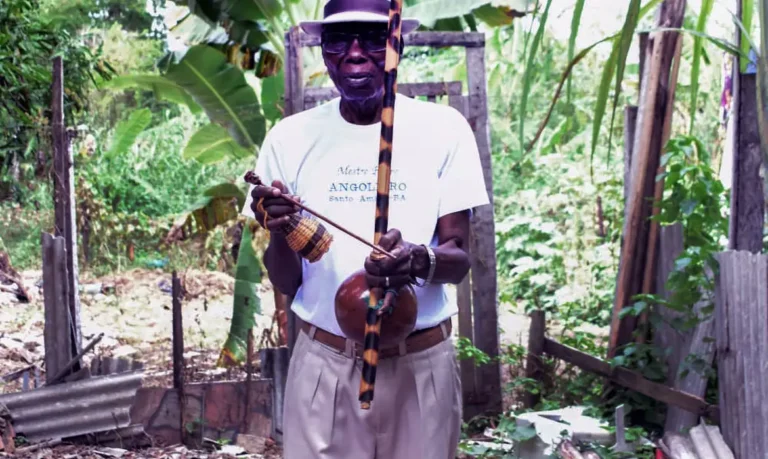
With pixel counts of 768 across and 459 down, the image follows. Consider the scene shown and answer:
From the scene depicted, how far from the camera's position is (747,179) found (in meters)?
4.33

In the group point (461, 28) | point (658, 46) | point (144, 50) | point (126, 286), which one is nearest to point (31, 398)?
point (658, 46)

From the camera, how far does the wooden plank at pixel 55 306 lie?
5312 mm

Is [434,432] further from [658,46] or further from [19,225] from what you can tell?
[19,225]

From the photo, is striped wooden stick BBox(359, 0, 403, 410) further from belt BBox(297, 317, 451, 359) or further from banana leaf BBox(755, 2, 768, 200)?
banana leaf BBox(755, 2, 768, 200)

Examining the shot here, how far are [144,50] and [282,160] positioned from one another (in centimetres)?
1127

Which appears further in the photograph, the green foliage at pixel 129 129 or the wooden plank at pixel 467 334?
the green foliage at pixel 129 129

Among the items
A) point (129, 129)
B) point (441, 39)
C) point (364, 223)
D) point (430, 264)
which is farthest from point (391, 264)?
point (129, 129)

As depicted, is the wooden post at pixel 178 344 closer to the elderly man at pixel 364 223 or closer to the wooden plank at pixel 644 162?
the wooden plank at pixel 644 162

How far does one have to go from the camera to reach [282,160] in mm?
2678

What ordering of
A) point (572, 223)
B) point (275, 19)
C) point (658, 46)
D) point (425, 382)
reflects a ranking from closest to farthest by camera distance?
point (425, 382) < point (658, 46) < point (275, 19) < point (572, 223)

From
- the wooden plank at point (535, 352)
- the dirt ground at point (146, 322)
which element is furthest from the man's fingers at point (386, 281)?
the dirt ground at point (146, 322)

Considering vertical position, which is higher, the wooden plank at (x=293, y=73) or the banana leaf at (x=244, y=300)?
the wooden plank at (x=293, y=73)

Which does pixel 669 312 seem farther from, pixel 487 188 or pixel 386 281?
pixel 386 281

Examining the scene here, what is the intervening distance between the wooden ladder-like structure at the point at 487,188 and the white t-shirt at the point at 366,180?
2.97 metres
